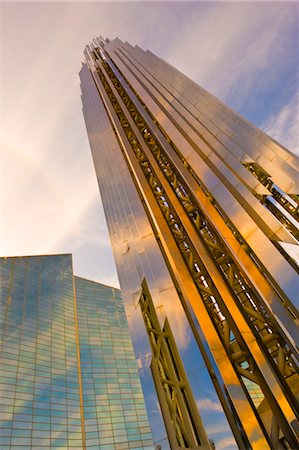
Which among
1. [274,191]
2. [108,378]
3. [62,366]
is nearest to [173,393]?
[274,191]

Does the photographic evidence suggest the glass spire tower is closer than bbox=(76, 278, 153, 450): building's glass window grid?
Yes

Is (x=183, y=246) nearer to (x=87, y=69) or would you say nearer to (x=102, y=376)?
(x=87, y=69)

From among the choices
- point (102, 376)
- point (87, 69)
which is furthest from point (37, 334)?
point (87, 69)

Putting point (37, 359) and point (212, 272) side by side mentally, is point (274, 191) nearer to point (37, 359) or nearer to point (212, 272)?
point (212, 272)

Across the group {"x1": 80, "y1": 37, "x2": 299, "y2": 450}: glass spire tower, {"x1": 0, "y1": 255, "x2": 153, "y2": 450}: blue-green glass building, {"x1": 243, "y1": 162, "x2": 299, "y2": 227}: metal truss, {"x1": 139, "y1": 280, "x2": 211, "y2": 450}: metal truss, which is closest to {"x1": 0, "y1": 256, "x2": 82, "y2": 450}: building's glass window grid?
{"x1": 0, "y1": 255, "x2": 153, "y2": 450}: blue-green glass building

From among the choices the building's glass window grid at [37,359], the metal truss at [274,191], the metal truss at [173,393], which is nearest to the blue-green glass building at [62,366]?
the building's glass window grid at [37,359]

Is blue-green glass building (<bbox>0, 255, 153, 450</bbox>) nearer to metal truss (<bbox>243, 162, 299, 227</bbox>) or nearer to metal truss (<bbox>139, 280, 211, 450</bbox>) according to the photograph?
metal truss (<bbox>139, 280, 211, 450</bbox>)
